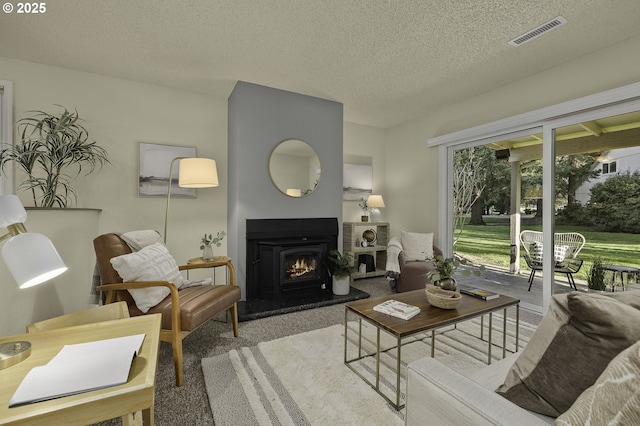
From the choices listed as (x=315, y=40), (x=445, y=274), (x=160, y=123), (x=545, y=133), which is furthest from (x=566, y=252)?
(x=160, y=123)

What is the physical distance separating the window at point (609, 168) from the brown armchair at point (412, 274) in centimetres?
194

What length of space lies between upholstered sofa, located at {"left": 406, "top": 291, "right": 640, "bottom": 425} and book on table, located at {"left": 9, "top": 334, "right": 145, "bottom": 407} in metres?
0.92

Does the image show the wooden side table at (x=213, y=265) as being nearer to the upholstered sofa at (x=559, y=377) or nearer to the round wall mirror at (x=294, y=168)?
the round wall mirror at (x=294, y=168)

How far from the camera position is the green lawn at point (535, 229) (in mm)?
2751

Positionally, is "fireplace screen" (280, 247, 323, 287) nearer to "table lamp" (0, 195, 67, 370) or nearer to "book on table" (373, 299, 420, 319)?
"book on table" (373, 299, 420, 319)

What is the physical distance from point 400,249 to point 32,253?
3.72 meters

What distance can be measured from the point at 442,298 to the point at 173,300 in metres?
1.82

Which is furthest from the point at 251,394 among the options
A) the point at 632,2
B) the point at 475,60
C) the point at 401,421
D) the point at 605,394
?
the point at 632,2

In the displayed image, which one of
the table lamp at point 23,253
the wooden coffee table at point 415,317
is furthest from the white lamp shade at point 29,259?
the wooden coffee table at point 415,317

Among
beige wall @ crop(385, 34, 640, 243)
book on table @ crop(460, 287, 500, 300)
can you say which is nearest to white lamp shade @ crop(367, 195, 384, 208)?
beige wall @ crop(385, 34, 640, 243)

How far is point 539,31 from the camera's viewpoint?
7.84 ft

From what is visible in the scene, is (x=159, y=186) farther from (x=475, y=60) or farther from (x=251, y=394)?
(x=475, y=60)

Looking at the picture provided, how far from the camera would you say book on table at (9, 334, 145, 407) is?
0.74 meters

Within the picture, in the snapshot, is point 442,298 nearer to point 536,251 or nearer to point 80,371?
point 80,371
